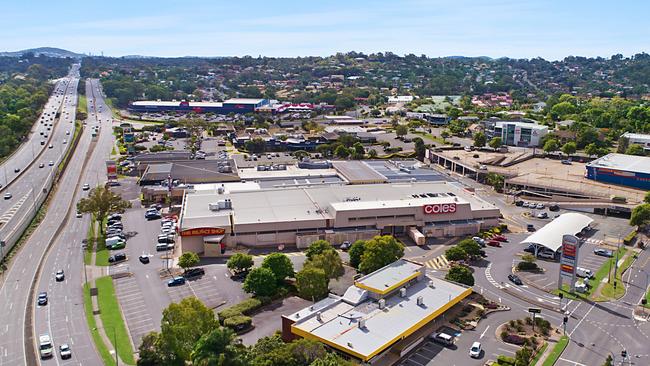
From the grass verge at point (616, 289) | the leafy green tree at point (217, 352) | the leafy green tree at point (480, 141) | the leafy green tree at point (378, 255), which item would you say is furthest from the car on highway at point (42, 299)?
the leafy green tree at point (480, 141)

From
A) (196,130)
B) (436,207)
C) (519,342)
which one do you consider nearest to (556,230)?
(436,207)

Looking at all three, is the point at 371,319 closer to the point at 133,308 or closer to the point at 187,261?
the point at 133,308

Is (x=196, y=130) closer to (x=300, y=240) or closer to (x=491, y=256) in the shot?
(x=300, y=240)

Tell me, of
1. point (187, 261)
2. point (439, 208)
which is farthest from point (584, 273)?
point (187, 261)

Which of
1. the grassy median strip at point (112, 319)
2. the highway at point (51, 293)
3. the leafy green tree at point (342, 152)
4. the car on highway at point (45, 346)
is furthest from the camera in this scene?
the leafy green tree at point (342, 152)

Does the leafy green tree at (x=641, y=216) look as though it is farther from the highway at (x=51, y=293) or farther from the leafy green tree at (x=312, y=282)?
the highway at (x=51, y=293)

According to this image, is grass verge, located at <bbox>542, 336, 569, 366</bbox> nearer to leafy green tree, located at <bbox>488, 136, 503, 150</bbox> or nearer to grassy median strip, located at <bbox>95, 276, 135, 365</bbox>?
grassy median strip, located at <bbox>95, 276, 135, 365</bbox>

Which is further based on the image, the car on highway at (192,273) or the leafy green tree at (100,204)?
the leafy green tree at (100,204)
